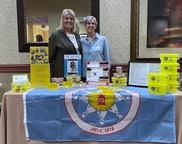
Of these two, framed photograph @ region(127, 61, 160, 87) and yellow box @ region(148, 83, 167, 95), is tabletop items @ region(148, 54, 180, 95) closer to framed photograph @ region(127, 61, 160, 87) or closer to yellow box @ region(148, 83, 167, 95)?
yellow box @ region(148, 83, 167, 95)

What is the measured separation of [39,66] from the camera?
5.59 ft

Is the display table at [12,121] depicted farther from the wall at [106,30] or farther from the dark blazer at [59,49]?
the wall at [106,30]

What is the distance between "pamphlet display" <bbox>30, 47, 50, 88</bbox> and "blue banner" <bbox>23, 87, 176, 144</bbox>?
0.22 metres

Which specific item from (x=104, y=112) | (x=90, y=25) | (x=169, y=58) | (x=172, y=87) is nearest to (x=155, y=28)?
(x=90, y=25)

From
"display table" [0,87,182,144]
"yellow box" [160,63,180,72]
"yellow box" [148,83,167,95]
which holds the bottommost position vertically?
"display table" [0,87,182,144]

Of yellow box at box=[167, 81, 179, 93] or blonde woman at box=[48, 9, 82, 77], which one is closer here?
yellow box at box=[167, 81, 179, 93]

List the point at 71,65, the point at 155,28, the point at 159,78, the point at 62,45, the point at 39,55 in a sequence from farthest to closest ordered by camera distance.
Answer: the point at 155,28
the point at 62,45
the point at 71,65
the point at 39,55
the point at 159,78

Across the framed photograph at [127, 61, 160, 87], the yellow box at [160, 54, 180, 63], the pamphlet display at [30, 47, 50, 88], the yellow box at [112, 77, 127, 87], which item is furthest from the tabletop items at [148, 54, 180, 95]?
the pamphlet display at [30, 47, 50, 88]

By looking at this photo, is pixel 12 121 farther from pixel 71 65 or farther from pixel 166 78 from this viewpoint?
pixel 166 78

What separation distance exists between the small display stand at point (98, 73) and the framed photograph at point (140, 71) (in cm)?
21

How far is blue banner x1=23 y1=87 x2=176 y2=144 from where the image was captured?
4.83 feet

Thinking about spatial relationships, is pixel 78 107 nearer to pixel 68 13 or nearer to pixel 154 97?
pixel 154 97

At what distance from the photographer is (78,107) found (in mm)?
1491

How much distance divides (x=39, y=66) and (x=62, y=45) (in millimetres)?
441
